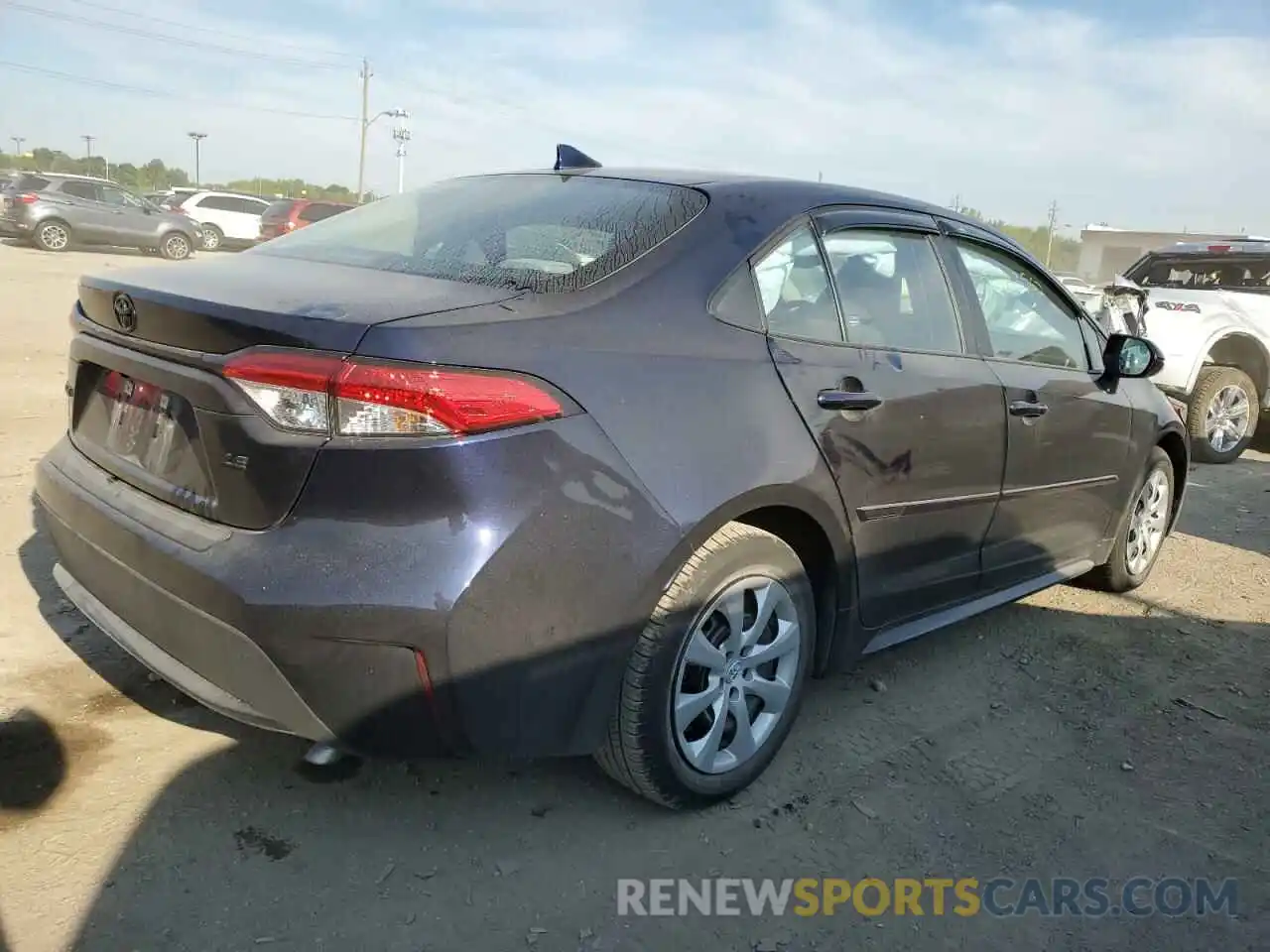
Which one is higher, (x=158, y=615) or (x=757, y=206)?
(x=757, y=206)

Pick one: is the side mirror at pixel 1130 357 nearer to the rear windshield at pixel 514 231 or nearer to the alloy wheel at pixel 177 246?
the rear windshield at pixel 514 231

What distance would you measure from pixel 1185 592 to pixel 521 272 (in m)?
3.92

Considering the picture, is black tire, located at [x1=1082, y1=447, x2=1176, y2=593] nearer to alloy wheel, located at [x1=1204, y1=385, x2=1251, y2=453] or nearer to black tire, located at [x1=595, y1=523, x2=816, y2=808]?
black tire, located at [x1=595, y1=523, x2=816, y2=808]

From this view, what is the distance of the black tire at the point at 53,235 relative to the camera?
20969 millimetres

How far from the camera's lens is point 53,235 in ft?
69.5

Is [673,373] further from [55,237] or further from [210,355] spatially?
[55,237]

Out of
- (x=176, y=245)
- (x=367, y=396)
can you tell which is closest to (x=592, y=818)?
(x=367, y=396)

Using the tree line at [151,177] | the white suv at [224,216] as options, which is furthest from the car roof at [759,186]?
the tree line at [151,177]

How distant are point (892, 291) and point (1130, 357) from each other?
1.48 m

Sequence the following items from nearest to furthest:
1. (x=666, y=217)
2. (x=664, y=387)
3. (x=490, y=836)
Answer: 1. (x=664, y=387)
2. (x=490, y=836)
3. (x=666, y=217)

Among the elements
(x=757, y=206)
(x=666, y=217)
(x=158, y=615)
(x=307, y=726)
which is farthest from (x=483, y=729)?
(x=757, y=206)

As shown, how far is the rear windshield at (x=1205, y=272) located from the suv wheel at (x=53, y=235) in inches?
817

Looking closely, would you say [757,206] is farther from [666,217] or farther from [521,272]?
[521,272]

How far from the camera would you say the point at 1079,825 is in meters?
2.78
